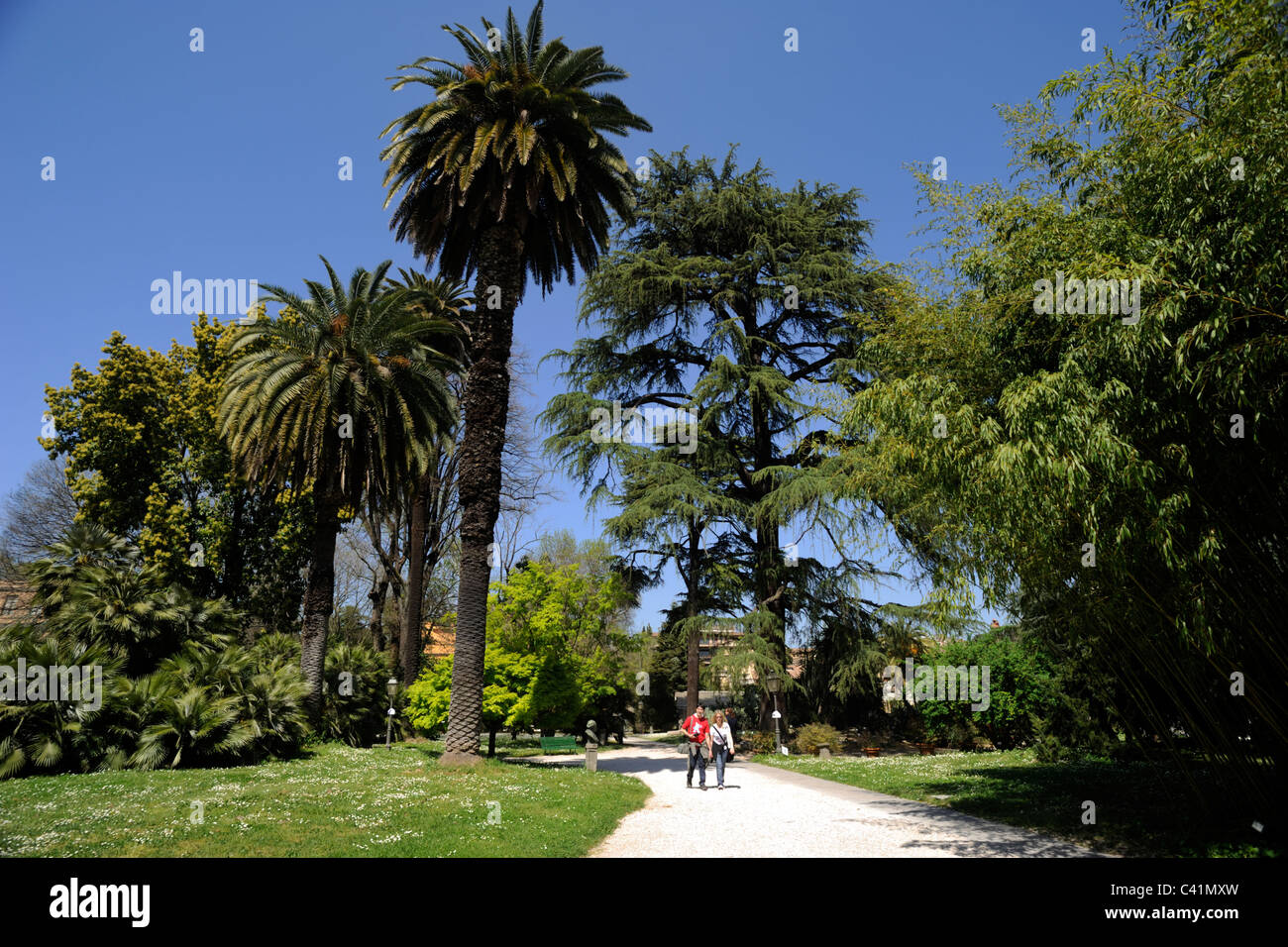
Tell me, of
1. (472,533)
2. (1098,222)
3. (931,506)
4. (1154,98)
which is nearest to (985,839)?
(931,506)

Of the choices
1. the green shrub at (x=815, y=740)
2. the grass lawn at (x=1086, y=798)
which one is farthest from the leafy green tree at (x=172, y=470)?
the grass lawn at (x=1086, y=798)

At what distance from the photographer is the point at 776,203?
28719 mm

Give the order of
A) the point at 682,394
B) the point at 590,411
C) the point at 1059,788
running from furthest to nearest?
the point at 682,394 < the point at 590,411 < the point at 1059,788

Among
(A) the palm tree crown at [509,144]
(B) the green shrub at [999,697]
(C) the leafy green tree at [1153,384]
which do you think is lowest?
(B) the green shrub at [999,697]

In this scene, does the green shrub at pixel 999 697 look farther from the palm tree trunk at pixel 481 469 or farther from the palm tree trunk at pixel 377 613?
the palm tree trunk at pixel 377 613

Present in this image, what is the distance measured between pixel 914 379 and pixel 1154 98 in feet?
11.9

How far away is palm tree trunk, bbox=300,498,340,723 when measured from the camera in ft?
69.7

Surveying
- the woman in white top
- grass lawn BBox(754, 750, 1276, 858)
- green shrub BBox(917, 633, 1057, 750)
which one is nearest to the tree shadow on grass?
grass lawn BBox(754, 750, 1276, 858)

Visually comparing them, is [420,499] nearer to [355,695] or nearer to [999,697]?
[355,695]

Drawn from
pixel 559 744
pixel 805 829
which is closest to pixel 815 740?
pixel 559 744

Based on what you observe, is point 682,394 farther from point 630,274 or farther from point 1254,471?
point 1254,471

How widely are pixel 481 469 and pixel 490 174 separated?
24.0 ft

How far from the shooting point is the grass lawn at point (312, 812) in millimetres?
7922

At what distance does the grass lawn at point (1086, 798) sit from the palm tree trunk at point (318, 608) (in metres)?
14.2
